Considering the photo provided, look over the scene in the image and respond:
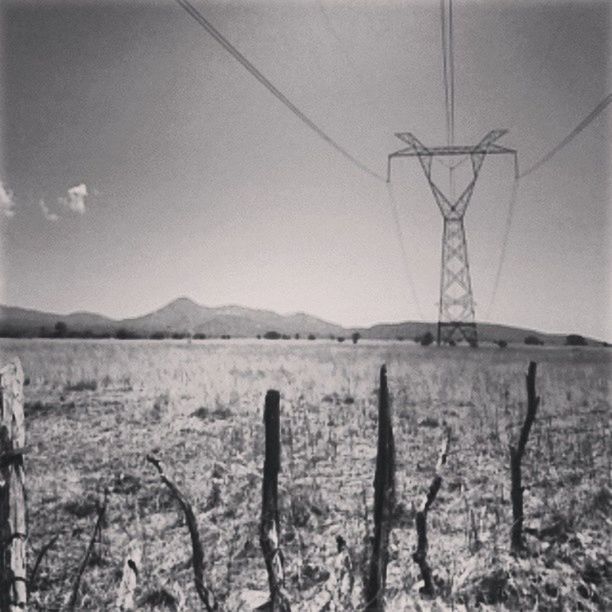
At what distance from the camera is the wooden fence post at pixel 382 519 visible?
3699 millimetres

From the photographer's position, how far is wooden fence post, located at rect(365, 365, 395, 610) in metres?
3.70

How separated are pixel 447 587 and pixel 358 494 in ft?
6.84

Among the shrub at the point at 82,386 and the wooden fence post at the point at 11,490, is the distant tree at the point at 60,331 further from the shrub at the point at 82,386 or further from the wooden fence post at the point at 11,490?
the wooden fence post at the point at 11,490

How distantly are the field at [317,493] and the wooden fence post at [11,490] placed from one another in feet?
4.38

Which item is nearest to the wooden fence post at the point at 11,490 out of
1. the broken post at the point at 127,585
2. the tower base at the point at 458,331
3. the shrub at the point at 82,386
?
the broken post at the point at 127,585

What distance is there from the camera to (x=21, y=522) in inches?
123

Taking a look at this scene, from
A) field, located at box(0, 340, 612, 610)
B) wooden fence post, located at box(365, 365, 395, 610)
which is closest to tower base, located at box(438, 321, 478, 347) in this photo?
field, located at box(0, 340, 612, 610)

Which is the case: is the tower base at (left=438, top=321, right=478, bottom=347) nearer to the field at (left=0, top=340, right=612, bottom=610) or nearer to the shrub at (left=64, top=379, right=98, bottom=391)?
the field at (left=0, top=340, right=612, bottom=610)

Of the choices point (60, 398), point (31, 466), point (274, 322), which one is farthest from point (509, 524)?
point (274, 322)

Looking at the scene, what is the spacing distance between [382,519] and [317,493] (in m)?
2.66

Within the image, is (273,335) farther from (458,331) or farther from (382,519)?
(382,519)

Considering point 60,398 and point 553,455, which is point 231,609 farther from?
point 60,398

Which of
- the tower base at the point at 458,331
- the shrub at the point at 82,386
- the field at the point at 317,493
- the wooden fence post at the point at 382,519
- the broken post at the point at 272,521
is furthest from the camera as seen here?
the tower base at the point at 458,331

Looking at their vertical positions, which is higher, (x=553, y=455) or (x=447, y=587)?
(x=553, y=455)
